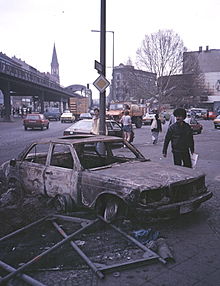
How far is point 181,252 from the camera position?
3.88 meters

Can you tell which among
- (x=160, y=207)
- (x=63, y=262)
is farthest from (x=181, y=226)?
(x=63, y=262)

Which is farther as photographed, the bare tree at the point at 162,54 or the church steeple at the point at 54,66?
the church steeple at the point at 54,66

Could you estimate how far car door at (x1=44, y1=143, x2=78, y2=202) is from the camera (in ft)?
16.9

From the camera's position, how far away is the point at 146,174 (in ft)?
15.9

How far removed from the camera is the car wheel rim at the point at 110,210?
4.57 meters

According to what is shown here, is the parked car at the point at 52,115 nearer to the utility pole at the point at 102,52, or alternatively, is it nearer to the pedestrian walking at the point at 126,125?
the pedestrian walking at the point at 126,125

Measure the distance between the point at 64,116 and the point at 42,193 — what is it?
3668cm

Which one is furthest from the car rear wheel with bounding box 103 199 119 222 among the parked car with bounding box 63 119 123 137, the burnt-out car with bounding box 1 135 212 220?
the parked car with bounding box 63 119 123 137

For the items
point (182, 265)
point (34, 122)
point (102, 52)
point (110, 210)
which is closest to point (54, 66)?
point (34, 122)

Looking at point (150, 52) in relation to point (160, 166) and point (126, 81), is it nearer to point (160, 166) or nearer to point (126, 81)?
point (126, 81)

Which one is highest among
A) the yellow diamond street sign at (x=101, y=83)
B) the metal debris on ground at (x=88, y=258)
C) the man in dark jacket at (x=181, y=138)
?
the yellow diamond street sign at (x=101, y=83)

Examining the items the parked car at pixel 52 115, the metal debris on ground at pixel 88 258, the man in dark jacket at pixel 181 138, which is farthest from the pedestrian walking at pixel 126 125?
the parked car at pixel 52 115

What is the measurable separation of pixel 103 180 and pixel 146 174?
67cm

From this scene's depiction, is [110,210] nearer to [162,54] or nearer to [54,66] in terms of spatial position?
[162,54]
